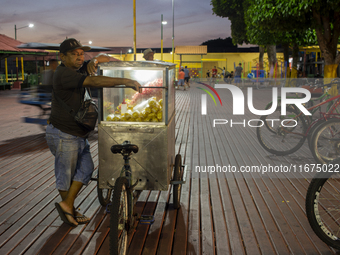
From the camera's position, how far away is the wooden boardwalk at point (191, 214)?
3.38 meters

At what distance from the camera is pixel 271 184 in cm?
516

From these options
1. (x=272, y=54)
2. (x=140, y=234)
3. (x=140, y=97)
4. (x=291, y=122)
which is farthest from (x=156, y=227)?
(x=272, y=54)

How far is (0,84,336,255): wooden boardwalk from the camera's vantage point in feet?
11.1

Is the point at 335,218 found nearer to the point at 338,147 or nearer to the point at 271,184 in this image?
the point at 271,184

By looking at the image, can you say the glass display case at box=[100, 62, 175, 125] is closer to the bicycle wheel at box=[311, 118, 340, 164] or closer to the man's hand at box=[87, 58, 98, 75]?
the man's hand at box=[87, 58, 98, 75]

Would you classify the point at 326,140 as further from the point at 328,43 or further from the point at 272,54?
the point at 272,54

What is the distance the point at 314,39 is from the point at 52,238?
79.7 feet

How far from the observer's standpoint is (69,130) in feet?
11.6

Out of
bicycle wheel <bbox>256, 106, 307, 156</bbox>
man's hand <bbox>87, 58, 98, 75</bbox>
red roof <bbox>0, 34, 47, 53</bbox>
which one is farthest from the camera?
red roof <bbox>0, 34, 47, 53</bbox>

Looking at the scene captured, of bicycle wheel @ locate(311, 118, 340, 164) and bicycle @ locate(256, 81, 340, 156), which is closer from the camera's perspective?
bicycle wheel @ locate(311, 118, 340, 164)

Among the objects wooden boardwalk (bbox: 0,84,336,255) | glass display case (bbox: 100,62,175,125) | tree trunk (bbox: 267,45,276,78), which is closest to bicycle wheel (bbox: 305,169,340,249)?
wooden boardwalk (bbox: 0,84,336,255)

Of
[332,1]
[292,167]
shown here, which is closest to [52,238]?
[292,167]

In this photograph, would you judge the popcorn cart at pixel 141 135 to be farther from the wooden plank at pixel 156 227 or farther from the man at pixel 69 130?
the wooden plank at pixel 156 227

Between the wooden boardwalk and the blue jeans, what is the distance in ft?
1.69
